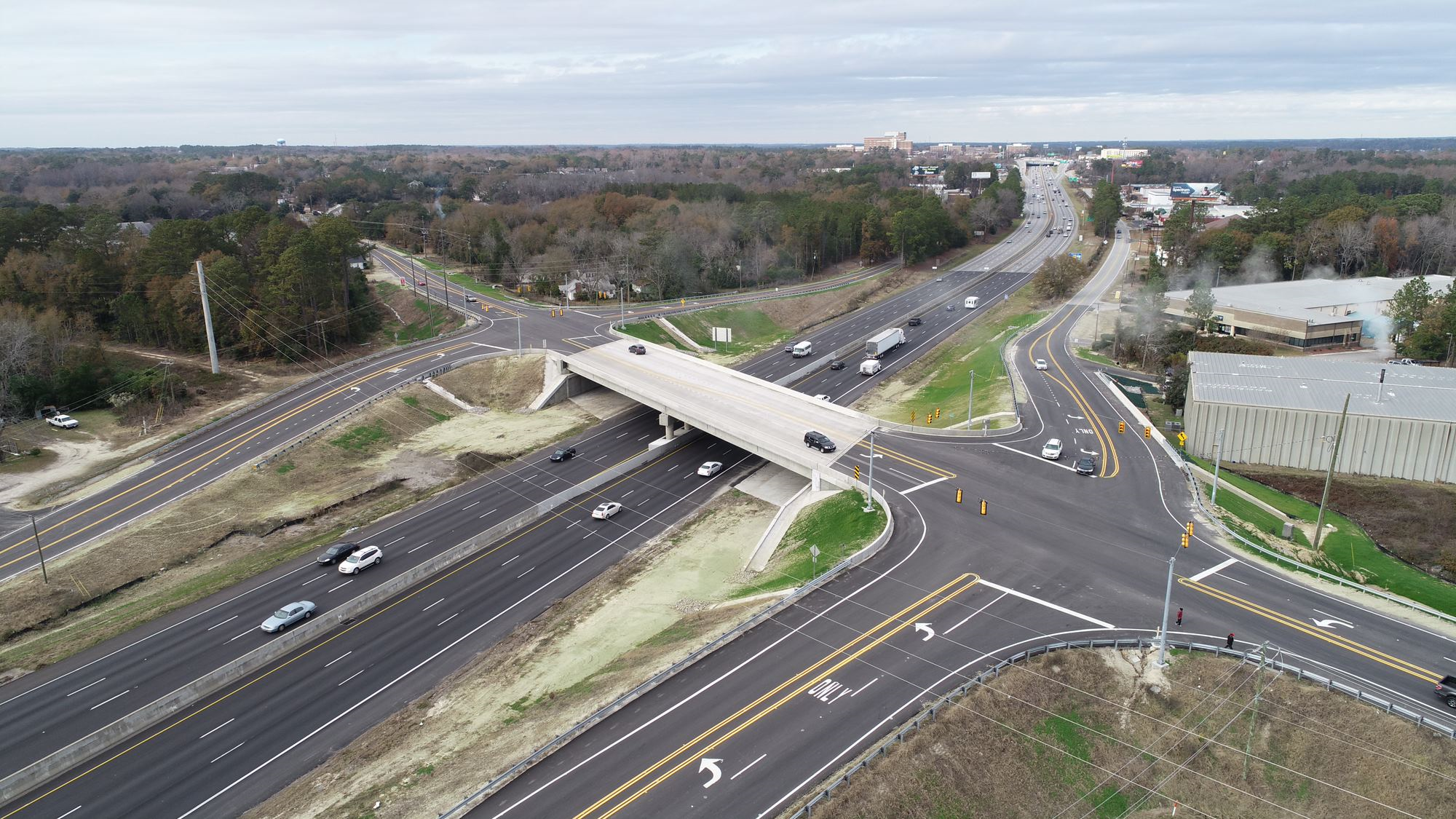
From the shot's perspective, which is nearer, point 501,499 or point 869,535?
point 869,535

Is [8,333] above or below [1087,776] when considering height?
above

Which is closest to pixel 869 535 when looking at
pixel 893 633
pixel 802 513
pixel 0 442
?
pixel 802 513

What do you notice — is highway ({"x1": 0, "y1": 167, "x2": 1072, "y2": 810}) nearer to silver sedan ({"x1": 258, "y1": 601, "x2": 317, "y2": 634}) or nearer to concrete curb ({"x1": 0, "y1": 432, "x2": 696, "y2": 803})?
silver sedan ({"x1": 258, "y1": 601, "x2": 317, "y2": 634})

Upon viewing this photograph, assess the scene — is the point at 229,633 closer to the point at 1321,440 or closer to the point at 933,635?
the point at 933,635

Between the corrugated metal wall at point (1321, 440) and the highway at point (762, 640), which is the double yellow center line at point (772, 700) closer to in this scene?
the highway at point (762, 640)

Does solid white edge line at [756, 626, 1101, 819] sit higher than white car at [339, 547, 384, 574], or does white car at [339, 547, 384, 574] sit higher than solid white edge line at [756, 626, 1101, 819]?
solid white edge line at [756, 626, 1101, 819]

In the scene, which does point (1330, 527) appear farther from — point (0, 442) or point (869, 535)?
point (0, 442)

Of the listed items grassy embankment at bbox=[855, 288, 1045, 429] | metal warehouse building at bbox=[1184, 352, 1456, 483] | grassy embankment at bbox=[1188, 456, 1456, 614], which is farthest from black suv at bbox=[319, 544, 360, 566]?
metal warehouse building at bbox=[1184, 352, 1456, 483]
